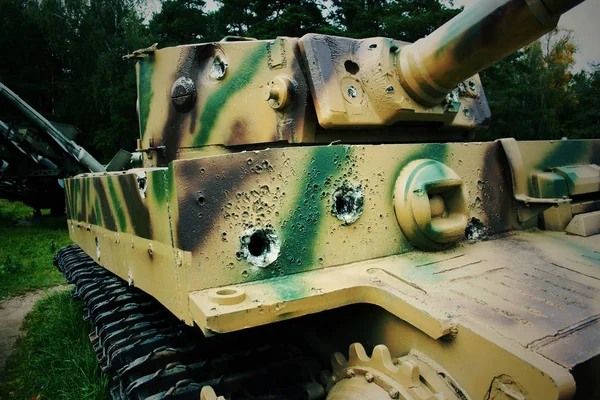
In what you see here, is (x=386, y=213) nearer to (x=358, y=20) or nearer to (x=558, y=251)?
(x=558, y=251)

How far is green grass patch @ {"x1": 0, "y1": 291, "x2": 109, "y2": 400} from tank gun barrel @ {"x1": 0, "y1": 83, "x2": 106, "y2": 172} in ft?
23.5

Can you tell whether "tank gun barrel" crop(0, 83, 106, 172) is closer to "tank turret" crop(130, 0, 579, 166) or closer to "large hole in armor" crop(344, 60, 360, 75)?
"tank turret" crop(130, 0, 579, 166)

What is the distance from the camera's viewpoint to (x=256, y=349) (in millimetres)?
2531

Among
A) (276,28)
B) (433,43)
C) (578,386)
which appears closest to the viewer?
(578,386)

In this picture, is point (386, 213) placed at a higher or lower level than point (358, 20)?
lower

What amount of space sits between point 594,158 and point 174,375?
3252 millimetres

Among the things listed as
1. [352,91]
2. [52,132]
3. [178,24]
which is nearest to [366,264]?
[352,91]

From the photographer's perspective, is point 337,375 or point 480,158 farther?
point 480,158

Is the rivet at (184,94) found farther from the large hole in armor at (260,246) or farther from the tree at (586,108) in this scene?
the tree at (586,108)

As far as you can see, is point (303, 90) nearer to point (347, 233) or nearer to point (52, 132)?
point (347, 233)

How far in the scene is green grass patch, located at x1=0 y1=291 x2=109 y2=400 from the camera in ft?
12.8

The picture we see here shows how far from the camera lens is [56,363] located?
14.7ft

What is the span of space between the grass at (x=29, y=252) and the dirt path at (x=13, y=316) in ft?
0.84

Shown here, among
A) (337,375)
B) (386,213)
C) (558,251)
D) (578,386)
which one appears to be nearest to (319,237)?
(386,213)
